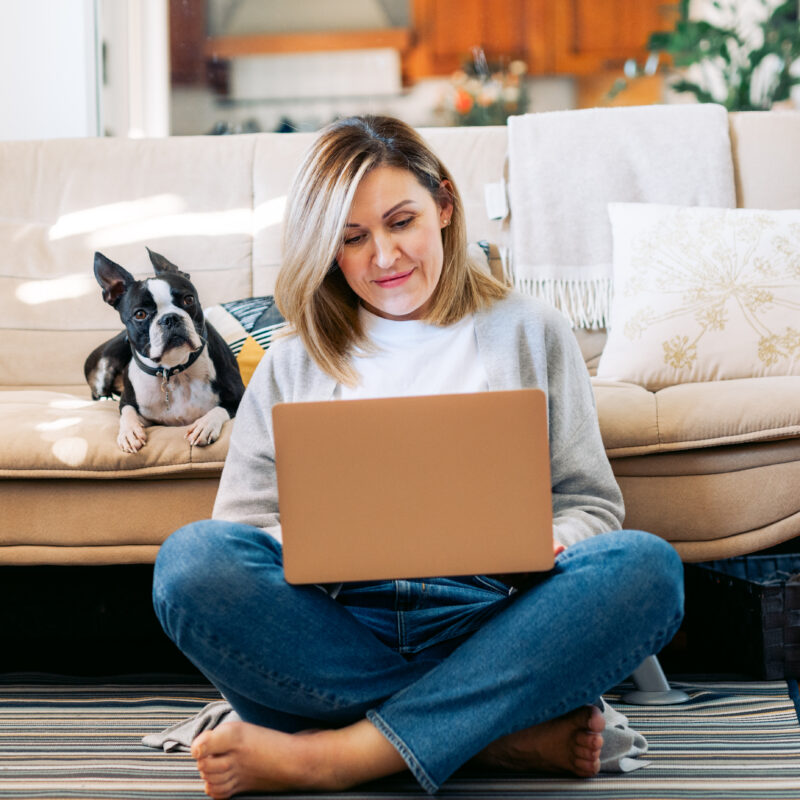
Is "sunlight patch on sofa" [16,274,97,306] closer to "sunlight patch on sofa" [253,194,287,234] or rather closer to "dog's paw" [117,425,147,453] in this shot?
"sunlight patch on sofa" [253,194,287,234]

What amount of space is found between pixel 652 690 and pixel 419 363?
2.00 feet

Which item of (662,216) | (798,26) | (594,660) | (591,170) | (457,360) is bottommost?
(594,660)

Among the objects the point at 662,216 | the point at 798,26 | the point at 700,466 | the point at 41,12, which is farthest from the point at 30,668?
the point at 798,26

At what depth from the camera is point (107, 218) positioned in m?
2.25

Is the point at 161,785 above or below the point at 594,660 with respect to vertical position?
below

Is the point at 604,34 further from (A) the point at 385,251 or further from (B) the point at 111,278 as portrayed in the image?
(A) the point at 385,251

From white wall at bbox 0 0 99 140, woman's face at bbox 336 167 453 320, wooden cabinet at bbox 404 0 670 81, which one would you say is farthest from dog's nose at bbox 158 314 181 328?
wooden cabinet at bbox 404 0 670 81

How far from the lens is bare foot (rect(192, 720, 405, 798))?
1.07m

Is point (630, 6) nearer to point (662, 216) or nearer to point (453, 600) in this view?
point (662, 216)

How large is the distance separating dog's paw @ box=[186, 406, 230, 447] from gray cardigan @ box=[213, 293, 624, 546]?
0.68ft

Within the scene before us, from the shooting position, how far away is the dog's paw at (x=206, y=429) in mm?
1546

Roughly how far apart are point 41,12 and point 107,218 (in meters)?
1.07

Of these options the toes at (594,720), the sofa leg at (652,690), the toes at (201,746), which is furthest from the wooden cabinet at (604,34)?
the toes at (201,746)

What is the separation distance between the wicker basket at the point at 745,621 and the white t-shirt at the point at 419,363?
0.57m
